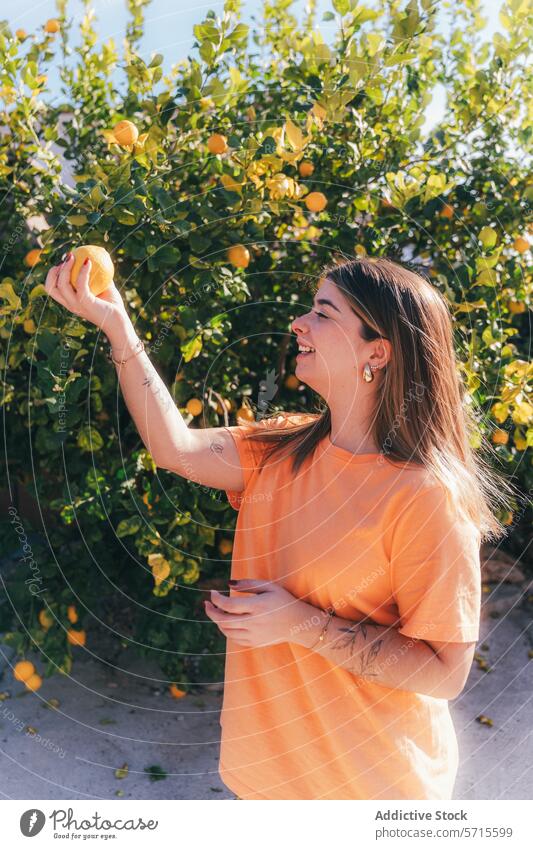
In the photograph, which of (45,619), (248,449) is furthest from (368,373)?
(45,619)

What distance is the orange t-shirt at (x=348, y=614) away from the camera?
1.09m

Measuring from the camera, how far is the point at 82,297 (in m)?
1.10

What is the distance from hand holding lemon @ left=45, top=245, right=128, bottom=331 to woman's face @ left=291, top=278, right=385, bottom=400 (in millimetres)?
296

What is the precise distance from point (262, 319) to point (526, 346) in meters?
0.98

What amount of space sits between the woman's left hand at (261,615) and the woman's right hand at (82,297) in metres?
0.45

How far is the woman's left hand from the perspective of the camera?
109cm

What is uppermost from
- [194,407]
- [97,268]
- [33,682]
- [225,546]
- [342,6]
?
[342,6]

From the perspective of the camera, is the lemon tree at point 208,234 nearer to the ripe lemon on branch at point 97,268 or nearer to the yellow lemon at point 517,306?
the yellow lemon at point 517,306

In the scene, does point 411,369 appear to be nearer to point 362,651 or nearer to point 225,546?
point 362,651

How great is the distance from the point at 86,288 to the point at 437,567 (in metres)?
0.65

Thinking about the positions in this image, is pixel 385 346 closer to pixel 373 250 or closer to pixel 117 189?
pixel 117 189

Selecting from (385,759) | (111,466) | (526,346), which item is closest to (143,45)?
(111,466)
